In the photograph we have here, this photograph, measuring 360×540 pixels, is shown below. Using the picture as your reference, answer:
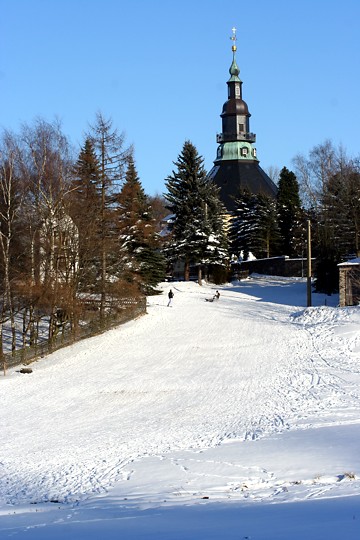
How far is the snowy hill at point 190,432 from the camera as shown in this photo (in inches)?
403

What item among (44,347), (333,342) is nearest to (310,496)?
(333,342)

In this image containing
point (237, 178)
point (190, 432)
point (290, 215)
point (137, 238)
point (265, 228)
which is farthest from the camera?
point (237, 178)

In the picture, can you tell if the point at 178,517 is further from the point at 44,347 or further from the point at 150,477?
the point at 44,347

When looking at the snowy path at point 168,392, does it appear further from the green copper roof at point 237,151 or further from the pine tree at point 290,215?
the green copper roof at point 237,151

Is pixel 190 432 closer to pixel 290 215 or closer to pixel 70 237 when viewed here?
pixel 70 237

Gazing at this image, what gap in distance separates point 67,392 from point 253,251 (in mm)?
43476

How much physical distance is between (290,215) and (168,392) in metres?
45.9

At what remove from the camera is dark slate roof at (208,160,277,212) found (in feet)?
290

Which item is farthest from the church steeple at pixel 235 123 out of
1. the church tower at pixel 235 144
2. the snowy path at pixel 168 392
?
the snowy path at pixel 168 392

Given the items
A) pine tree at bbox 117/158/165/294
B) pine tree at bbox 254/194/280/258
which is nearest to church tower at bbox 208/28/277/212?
pine tree at bbox 254/194/280/258

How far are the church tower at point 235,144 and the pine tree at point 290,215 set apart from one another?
61.1 ft

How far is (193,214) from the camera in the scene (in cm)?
5462

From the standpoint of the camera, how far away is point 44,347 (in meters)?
35.0

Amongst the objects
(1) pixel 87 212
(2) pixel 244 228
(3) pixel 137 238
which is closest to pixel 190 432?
(1) pixel 87 212
